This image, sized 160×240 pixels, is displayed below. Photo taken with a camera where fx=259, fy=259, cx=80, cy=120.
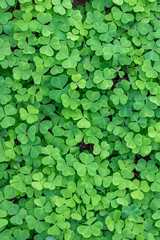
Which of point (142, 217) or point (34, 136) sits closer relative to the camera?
point (34, 136)

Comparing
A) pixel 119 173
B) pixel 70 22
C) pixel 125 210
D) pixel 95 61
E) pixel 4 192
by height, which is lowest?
pixel 4 192

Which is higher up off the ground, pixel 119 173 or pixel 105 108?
pixel 105 108

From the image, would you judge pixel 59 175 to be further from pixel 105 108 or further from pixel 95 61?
pixel 95 61

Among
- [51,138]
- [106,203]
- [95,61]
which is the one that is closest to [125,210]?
[106,203]

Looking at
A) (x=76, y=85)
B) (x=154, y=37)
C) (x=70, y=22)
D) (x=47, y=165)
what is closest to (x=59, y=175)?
(x=47, y=165)

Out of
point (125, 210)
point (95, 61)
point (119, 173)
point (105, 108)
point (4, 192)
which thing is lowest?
point (4, 192)

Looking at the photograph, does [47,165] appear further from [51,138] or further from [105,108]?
[105,108]
